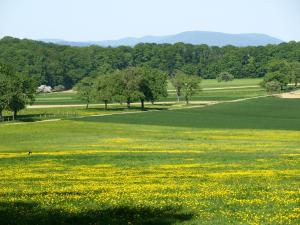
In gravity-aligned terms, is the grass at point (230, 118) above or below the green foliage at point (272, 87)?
below

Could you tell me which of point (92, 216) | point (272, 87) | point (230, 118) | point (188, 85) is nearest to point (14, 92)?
point (230, 118)

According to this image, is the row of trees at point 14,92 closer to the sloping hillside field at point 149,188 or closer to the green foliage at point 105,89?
the green foliage at point 105,89

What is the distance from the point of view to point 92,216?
1981 centimetres

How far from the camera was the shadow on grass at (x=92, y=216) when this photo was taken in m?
19.0

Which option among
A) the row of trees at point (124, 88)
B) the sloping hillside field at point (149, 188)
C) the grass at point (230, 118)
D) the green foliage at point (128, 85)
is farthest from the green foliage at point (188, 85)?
the sloping hillside field at point (149, 188)

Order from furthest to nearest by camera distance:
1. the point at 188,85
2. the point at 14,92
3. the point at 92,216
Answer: the point at 188,85
the point at 14,92
the point at 92,216

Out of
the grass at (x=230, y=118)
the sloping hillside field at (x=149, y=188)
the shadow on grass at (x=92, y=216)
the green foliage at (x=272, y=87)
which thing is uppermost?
the green foliage at (x=272, y=87)

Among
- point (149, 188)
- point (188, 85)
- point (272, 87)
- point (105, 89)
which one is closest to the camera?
point (149, 188)

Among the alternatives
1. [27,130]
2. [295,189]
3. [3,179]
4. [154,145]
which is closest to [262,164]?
[295,189]

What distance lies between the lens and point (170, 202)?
2241cm

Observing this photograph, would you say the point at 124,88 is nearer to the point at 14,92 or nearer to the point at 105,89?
the point at 105,89

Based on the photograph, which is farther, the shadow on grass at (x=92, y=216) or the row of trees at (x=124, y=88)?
the row of trees at (x=124, y=88)

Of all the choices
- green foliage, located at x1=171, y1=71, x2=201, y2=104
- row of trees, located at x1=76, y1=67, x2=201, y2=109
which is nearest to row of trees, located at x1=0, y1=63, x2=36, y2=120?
row of trees, located at x1=76, y1=67, x2=201, y2=109

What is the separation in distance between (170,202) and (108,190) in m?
4.45
